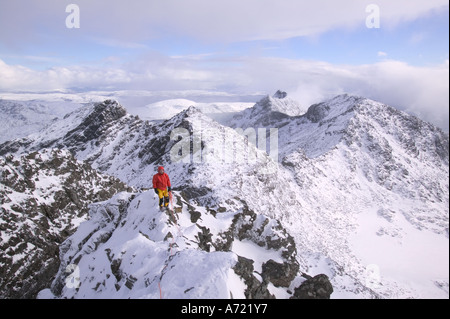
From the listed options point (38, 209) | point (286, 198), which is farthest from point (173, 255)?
point (286, 198)

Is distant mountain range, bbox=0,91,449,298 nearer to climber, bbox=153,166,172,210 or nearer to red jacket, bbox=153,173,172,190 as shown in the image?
climber, bbox=153,166,172,210

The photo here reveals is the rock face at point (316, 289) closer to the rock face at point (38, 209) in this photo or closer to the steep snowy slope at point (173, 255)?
the steep snowy slope at point (173, 255)

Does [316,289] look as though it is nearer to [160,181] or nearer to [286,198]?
[160,181]

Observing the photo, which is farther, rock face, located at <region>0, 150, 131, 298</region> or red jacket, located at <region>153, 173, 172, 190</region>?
rock face, located at <region>0, 150, 131, 298</region>

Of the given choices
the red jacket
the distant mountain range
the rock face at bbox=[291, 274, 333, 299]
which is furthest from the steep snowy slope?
the red jacket

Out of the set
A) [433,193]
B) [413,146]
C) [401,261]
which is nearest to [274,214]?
[401,261]

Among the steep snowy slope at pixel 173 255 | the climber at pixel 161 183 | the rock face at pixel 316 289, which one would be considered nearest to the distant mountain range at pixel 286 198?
the steep snowy slope at pixel 173 255
